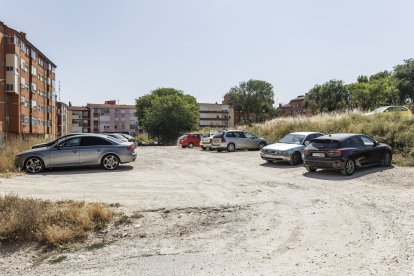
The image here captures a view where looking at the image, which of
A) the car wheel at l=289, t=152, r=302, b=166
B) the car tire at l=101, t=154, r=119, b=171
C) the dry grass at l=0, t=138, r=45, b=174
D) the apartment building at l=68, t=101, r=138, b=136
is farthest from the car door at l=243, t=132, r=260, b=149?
the apartment building at l=68, t=101, r=138, b=136

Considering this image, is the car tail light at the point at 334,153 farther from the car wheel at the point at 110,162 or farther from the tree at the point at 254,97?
A: the tree at the point at 254,97

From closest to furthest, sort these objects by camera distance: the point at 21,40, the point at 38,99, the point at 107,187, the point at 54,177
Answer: the point at 107,187, the point at 54,177, the point at 21,40, the point at 38,99

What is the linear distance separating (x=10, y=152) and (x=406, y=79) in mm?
43322

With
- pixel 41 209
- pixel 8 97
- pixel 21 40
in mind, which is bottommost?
pixel 41 209

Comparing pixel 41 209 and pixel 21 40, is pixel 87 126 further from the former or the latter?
pixel 41 209

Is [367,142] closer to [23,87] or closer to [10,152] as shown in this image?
[10,152]

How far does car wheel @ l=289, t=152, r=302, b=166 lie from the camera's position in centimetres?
1669

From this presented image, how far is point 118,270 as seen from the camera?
501 centimetres

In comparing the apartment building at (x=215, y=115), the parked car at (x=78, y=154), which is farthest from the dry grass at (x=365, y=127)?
the apartment building at (x=215, y=115)

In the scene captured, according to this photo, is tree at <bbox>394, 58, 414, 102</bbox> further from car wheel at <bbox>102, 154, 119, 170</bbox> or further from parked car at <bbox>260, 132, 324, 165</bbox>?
car wheel at <bbox>102, 154, 119, 170</bbox>

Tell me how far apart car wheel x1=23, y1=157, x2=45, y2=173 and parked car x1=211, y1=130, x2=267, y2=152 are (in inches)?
538

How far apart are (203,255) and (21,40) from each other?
184ft

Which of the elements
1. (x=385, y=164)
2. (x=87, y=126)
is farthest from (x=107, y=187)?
(x=87, y=126)

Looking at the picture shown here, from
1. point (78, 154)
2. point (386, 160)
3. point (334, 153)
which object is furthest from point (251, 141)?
point (78, 154)
